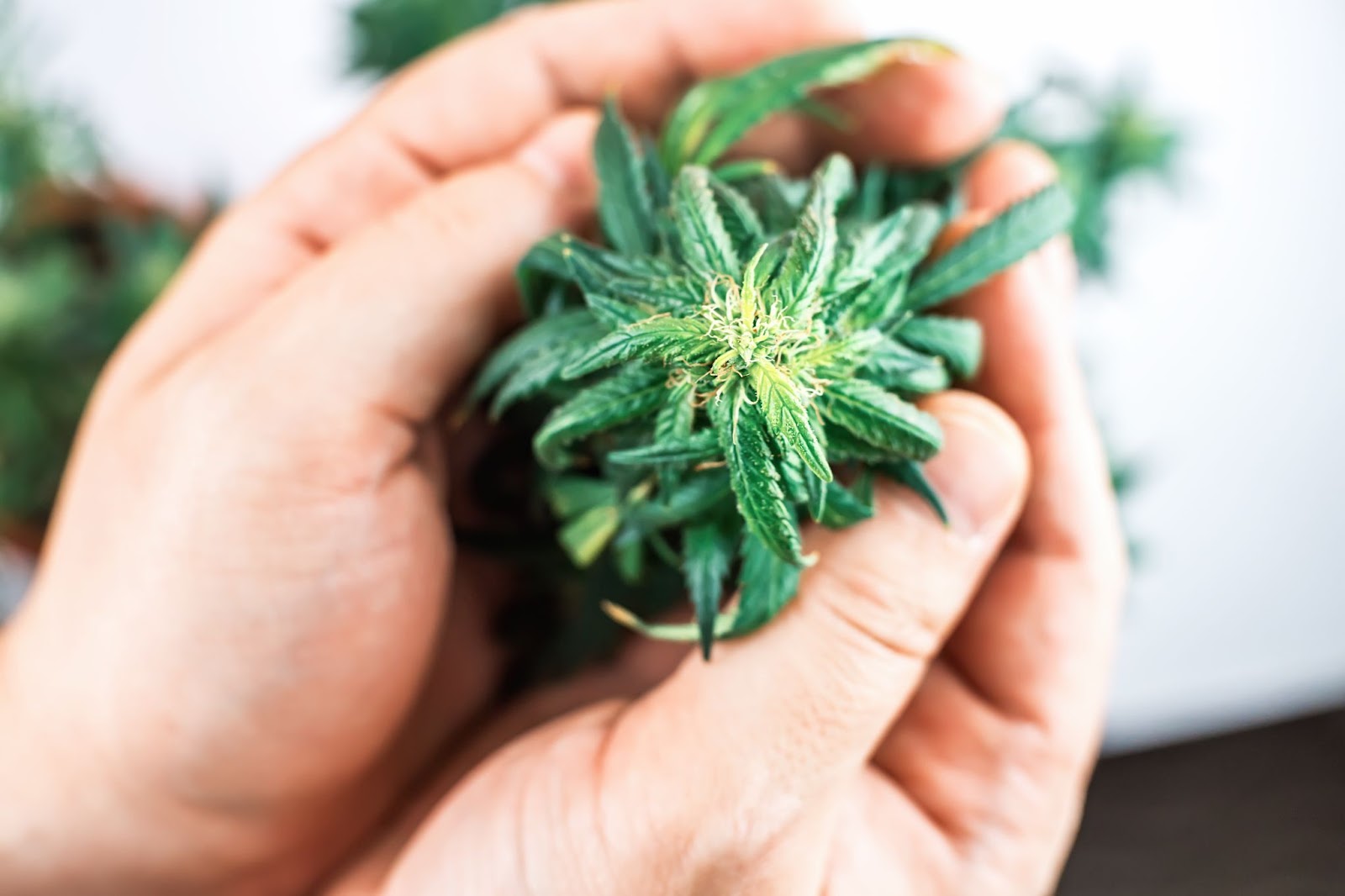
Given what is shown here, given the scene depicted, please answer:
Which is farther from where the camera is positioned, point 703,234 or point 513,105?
point 513,105

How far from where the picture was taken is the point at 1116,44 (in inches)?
75.8

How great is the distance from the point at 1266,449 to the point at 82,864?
2166mm

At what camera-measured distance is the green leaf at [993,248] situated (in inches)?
33.7

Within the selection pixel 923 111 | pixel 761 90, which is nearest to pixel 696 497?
pixel 761 90

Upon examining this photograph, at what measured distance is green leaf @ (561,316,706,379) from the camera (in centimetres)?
60

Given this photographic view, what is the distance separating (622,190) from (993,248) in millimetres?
320

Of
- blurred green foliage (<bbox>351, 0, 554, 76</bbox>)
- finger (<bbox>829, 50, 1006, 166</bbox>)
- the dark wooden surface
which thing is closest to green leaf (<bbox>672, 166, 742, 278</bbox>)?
finger (<bbox>829, 50, 1006, 166</bbox>)

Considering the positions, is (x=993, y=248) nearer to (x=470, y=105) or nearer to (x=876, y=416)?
(x=876, y=416)

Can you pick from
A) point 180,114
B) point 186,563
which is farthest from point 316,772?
point 180,114

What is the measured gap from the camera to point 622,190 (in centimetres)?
87

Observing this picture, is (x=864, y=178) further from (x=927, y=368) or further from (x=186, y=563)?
(x=186, y=563)

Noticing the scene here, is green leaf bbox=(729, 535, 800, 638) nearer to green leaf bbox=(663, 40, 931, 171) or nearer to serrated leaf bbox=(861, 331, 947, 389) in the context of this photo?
serrated leaf bbox=(861, 331, 947, 389)

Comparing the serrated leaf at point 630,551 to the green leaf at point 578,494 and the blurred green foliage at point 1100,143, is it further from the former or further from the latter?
the blurred green foliage at point 1100,143

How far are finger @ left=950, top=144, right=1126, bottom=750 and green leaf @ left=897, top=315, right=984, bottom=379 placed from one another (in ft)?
0.64
